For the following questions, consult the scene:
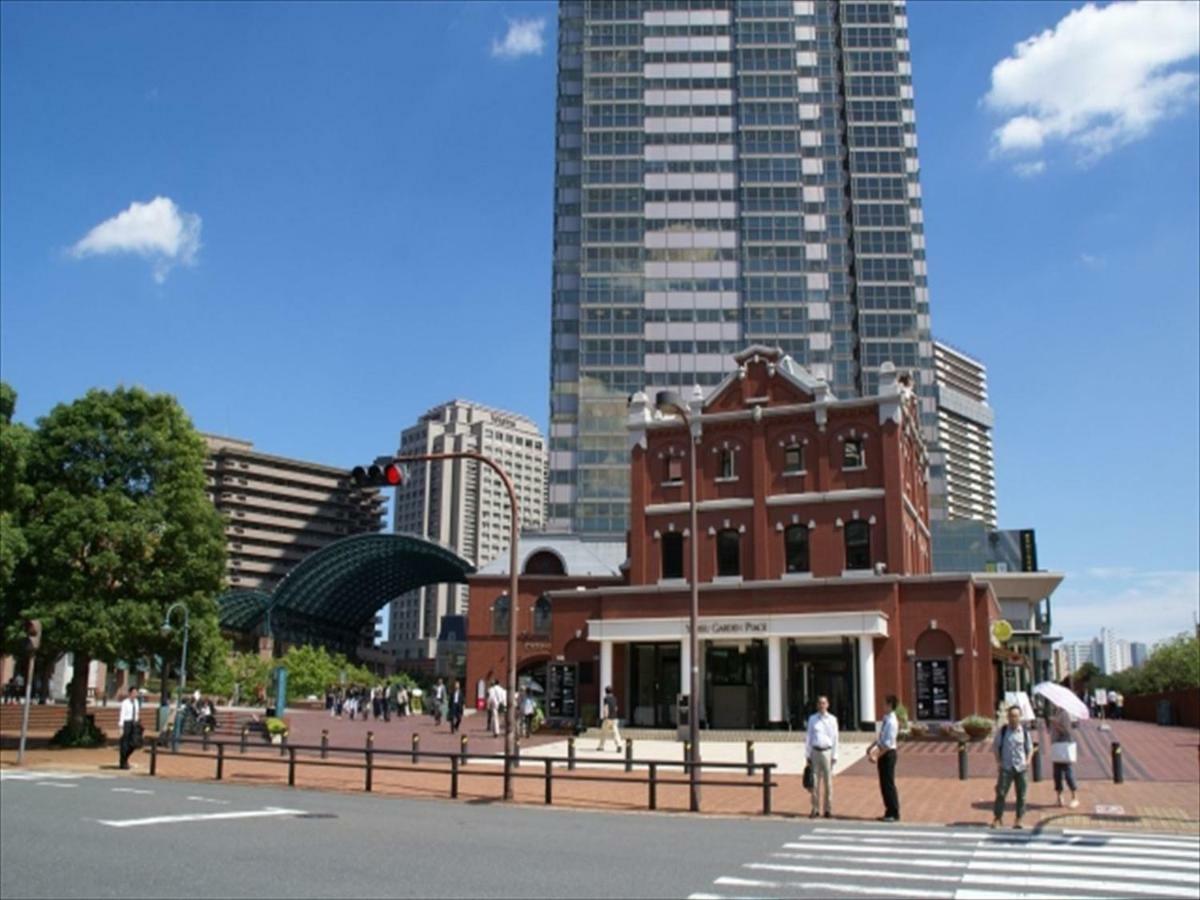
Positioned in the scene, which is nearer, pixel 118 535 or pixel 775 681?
pixel 118 535

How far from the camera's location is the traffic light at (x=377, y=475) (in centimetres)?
1791

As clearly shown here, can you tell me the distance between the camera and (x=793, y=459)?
42.5 m

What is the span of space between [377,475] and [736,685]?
24.9 m

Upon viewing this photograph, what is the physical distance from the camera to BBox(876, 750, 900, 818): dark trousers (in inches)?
674

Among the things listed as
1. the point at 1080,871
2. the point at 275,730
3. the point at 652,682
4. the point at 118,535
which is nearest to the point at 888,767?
the point at 1080,871

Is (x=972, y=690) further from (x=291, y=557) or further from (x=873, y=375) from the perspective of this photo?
(x=291, y=557)

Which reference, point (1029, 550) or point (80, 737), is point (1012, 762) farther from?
point (1029, 550)

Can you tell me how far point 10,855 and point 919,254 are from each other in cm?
9911

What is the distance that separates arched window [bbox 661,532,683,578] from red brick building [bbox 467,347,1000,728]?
0.05 metres

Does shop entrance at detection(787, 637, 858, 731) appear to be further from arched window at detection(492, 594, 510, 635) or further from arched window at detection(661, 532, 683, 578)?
arched window at detection(492, 594, 510, 635)

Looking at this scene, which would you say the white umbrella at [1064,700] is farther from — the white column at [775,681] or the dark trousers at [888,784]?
the white column at [775,681]

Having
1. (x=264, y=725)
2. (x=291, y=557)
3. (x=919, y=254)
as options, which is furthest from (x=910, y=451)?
(x=291, y=557)

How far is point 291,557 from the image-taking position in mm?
157375

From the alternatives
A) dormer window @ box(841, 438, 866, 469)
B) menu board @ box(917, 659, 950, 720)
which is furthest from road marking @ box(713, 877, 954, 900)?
dormer window @ box(841, 438, 866, 469)
